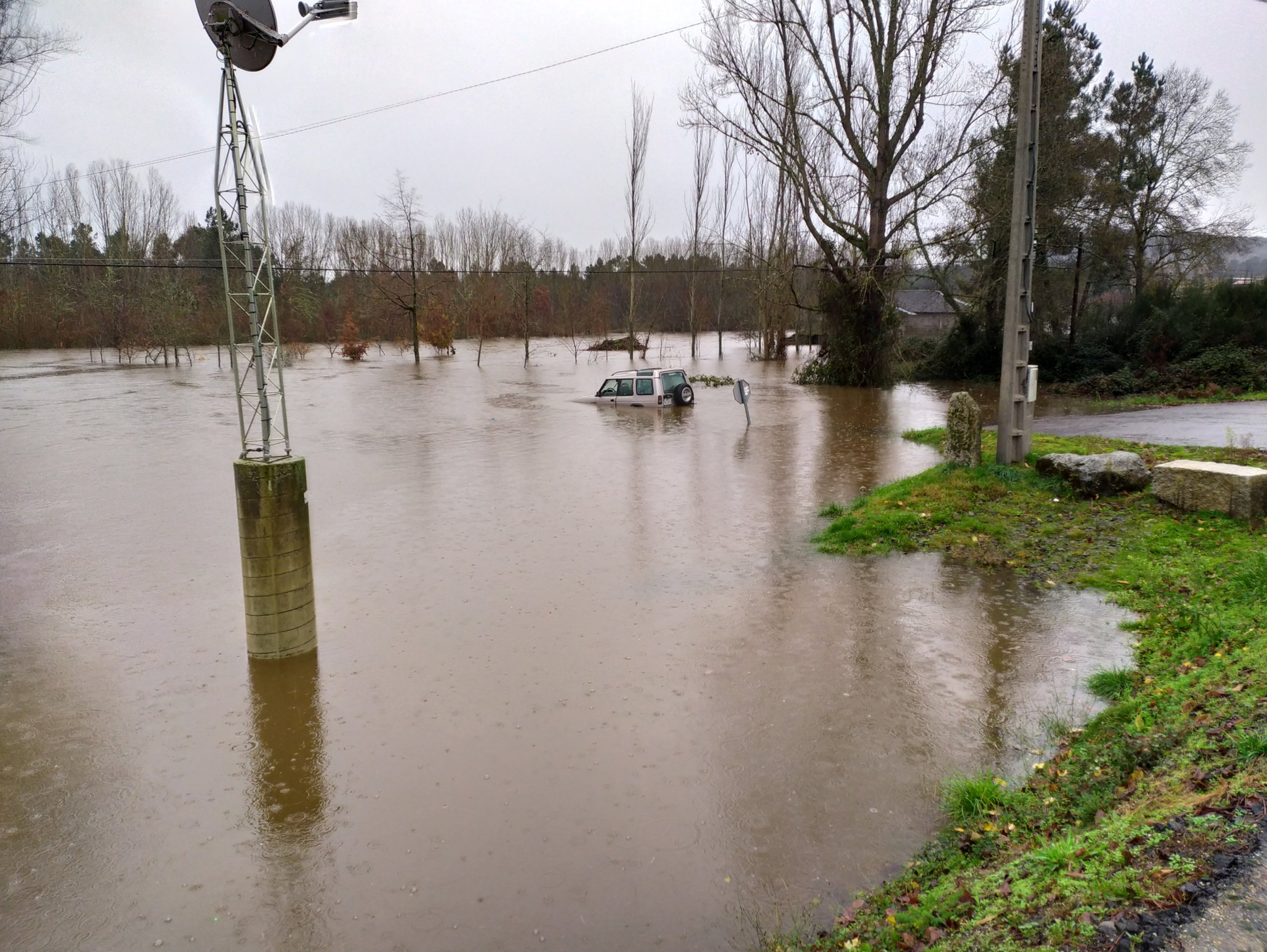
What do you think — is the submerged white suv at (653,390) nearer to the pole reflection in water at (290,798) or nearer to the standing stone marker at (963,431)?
the standing stone marker at (963,431)

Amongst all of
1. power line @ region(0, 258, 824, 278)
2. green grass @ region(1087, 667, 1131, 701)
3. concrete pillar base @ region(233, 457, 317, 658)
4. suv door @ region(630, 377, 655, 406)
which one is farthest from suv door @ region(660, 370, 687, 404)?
green grass @ region(1087, 667, 1131, 701)

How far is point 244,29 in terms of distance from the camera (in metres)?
7.26

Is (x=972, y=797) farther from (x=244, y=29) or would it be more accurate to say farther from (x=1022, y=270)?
(x=1022, y=270)

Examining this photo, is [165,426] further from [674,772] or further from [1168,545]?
[1168,545]

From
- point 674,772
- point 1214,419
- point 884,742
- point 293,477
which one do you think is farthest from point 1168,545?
point 1214,419

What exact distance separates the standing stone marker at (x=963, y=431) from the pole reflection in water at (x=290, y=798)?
9.02m

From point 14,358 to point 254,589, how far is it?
168ft

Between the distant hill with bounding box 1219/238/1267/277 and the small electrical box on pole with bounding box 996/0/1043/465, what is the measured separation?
23.2 m

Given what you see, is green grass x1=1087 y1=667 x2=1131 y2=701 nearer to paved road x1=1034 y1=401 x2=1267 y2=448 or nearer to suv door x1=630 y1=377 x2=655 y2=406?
paved road x1=1034 y1=401 x2=1267 y2=448

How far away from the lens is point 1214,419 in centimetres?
1831

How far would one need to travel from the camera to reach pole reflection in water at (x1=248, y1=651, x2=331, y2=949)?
430 cm

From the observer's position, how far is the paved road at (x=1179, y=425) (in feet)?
50.0

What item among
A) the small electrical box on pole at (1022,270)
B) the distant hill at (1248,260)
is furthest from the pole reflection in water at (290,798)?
the distant hill at (1248,260)

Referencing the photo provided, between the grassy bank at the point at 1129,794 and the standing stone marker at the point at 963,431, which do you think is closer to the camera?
the grassy bank at the point at 1129,794
